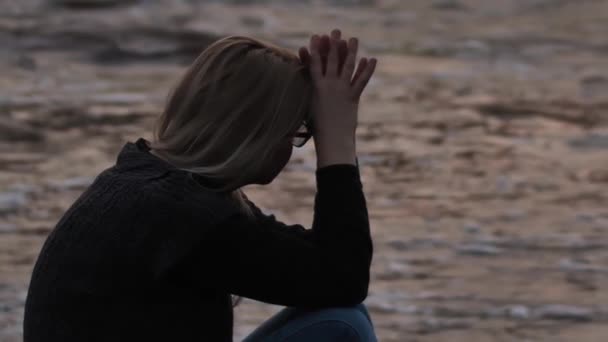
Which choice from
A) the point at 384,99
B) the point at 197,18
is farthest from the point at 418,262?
the point at 197,18

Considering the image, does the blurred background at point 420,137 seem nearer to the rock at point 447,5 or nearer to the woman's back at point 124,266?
the rock at point 447,5

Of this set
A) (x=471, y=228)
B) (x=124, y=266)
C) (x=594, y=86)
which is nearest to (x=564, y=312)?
(x=471, y=228)

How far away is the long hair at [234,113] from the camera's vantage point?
265 cm

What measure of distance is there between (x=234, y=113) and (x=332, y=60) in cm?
24

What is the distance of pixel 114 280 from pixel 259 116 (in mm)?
405

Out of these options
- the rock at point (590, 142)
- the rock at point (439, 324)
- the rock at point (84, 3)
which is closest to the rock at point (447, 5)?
the rock at point (84, 3)

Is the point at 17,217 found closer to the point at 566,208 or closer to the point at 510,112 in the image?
the point at 566,208

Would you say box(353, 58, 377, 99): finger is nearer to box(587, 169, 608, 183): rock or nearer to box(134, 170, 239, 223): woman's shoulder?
box(134, 170, 239, 223): woman's shoulder

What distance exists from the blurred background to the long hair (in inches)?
78.0

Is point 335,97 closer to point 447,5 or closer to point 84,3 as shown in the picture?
point 84,3

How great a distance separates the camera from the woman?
8.49 feet

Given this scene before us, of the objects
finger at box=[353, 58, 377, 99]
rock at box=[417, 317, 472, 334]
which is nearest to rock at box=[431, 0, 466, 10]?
rock at box=[417, 317, 472, 334]

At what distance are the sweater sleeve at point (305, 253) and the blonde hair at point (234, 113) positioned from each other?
9 centimetres

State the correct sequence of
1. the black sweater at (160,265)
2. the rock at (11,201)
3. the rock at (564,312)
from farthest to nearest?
the rock at (11,201)
the rock at (564,312)
the black sweater at (160,265)
